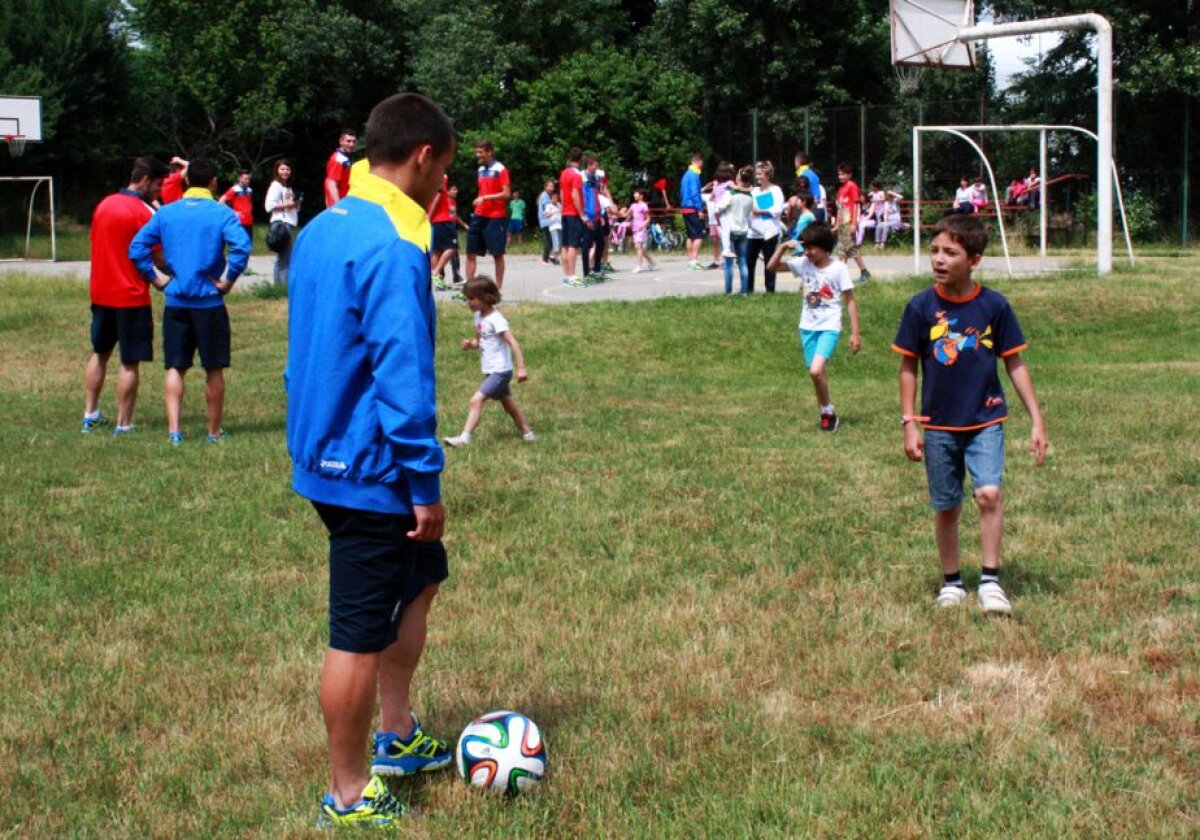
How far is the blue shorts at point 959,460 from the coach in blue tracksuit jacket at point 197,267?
5.82 meters

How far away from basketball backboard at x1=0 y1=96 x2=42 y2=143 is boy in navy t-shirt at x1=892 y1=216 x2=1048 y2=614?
1360 inches

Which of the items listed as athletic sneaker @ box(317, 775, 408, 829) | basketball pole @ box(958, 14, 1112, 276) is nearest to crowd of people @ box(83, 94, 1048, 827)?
athletic sneaker @ box(317, 775, 408, 829)

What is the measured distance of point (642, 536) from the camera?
7562 mm

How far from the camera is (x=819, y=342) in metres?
11.4

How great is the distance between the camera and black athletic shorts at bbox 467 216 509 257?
61.5 feet

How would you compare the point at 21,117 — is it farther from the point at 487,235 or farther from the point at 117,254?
the point at 117,254

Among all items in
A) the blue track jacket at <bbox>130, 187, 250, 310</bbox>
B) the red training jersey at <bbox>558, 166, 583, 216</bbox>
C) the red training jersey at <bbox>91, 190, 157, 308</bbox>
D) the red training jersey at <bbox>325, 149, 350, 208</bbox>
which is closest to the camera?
the blue track jacket at <bbox>130, 187, 250, 310</bbox>

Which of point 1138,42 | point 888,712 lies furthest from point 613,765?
point 1138,42

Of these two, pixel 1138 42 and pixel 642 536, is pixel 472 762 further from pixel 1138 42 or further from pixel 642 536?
pixel 1138 42

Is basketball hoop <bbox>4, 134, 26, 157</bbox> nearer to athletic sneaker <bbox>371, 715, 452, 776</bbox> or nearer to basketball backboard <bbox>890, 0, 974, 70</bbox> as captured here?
basketball backboard <bbox>890, 0, 974, 70</bbox>

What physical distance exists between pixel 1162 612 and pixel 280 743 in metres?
3.66

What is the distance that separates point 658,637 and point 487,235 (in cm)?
1357

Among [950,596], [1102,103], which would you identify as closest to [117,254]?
[950,596]

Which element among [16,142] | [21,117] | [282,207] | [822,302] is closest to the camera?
[822,302]
